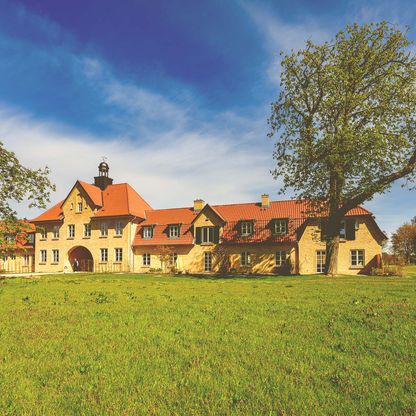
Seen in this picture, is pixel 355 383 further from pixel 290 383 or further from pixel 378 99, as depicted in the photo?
pixel 378 99

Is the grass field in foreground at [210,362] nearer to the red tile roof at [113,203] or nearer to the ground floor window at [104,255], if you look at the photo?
the red tile roof at [113,203]

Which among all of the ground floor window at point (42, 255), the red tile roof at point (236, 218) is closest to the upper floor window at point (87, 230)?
the red tile roof at point (236, 218)

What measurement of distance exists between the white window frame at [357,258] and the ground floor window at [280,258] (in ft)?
21.2

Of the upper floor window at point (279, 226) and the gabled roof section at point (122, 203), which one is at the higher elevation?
the gabled roof section at point (122, 203)

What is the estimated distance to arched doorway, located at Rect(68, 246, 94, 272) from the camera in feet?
143

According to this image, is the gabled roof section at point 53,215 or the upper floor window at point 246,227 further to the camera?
the gabled roof section at point 53,215

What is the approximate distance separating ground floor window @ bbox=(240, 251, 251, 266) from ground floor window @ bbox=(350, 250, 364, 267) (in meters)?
10.2

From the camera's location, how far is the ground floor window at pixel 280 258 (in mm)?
35188

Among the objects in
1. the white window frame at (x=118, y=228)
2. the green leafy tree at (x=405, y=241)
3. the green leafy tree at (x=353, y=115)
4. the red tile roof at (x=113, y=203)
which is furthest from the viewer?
the green leafy tree at (x=405, y=241)

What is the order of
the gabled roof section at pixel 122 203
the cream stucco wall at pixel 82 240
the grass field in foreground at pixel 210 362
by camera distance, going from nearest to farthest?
the grass field in foreground at pixel 210 362 < the cream stucco wall at pixel 82 240 < the gabled roof section at pixel 122 203

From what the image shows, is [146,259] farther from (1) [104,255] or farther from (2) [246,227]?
(2) [246,227]

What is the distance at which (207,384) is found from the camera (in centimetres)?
439

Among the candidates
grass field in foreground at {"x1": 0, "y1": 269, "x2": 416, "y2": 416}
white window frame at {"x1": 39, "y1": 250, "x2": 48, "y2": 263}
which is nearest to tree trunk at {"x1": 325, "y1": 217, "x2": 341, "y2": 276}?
grass field in foreground at {"x1": 0, "y1": 269, "x2": 416, "y2": 416}

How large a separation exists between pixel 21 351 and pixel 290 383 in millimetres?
4517
